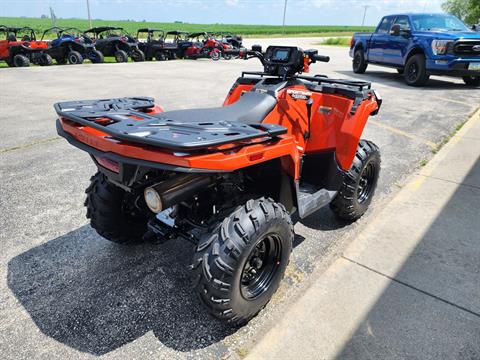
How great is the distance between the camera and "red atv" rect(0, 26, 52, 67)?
46.7 ft

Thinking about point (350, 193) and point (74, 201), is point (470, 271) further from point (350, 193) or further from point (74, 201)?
point (74, 201)

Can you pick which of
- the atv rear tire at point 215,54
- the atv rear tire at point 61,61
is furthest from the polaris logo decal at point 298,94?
the atv rear tire at point 215,54

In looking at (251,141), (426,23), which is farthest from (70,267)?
(426,23)

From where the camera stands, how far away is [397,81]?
12.3 metres

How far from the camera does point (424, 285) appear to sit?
8.90 feet

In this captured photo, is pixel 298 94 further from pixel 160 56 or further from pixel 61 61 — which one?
pixel 160 56

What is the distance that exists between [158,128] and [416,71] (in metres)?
11.2

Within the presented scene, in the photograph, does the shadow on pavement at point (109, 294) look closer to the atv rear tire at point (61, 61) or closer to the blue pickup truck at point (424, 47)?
the blue pickup truck at point (424, 47)

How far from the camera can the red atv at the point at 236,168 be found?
178cm

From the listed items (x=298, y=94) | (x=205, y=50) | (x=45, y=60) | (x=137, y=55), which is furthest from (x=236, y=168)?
(x=205, y=50)

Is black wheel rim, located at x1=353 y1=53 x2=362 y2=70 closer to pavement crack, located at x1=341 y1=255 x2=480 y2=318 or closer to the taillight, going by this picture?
pavement crack, located at x1=341 y1=255 x2=480 y2=318

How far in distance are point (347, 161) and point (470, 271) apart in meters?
1.28

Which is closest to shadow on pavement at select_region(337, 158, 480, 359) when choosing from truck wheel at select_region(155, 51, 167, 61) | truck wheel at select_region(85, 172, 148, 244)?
truck wheel at select_region(85, 172, 148, 244)

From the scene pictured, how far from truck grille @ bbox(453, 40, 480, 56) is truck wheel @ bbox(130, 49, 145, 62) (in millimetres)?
A: 14025
